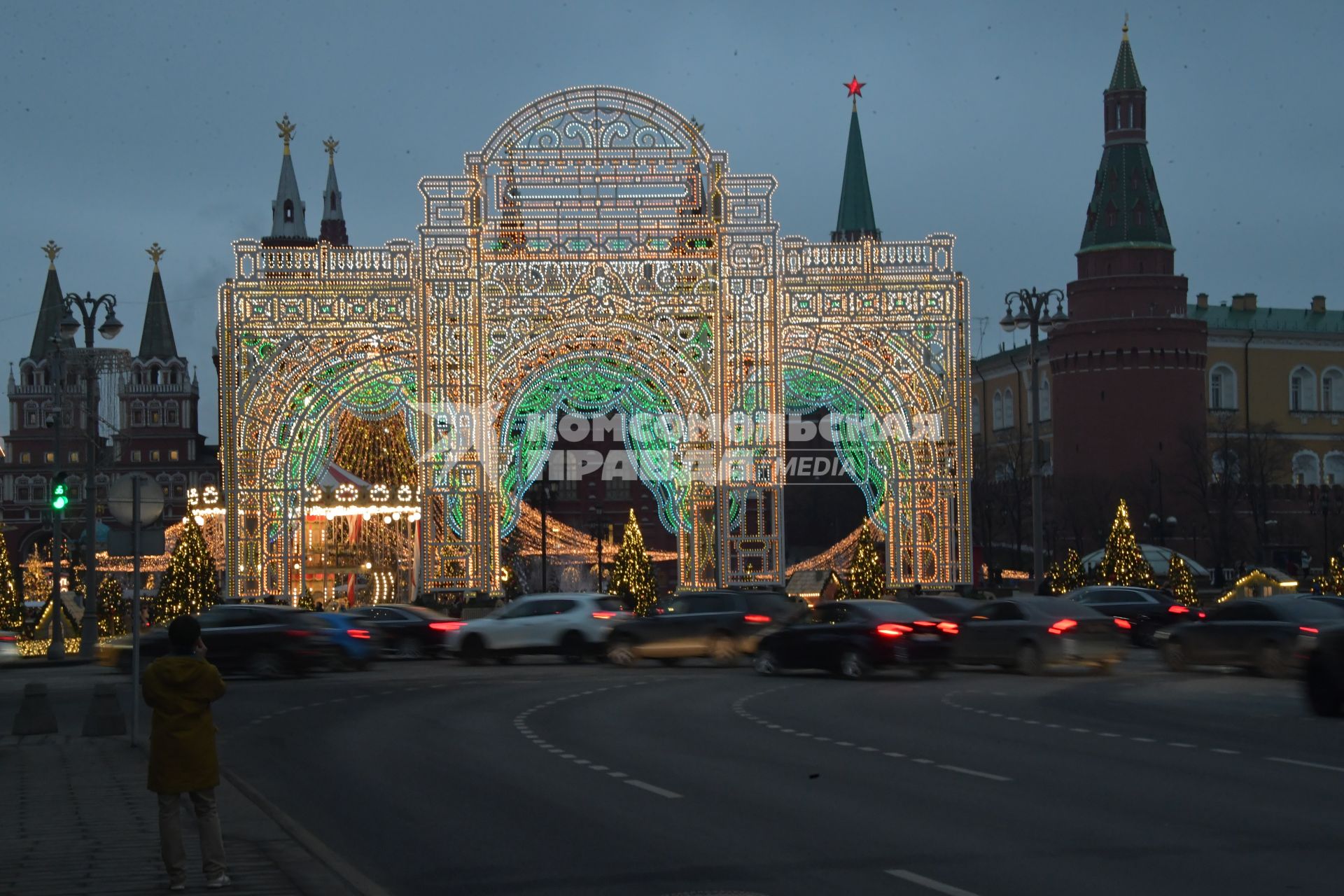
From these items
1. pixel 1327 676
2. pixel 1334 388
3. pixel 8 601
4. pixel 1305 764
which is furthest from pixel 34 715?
pixel 1334 388

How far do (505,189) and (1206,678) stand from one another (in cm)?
2745

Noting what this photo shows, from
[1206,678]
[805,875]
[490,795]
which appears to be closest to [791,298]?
[1206,678]

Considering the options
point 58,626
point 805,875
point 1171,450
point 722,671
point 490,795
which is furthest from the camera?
point 1171,450

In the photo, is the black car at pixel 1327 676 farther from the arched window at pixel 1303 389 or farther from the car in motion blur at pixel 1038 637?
the arched window at pixel 1303 389

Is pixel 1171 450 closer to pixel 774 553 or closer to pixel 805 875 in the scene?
pixel 774 553

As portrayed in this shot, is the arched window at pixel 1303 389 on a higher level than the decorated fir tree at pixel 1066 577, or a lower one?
higher

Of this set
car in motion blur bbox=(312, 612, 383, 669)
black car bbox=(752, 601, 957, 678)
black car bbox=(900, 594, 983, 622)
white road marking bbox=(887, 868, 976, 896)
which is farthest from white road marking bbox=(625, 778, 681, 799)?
black car bbox=(900, 594, 983, 622)

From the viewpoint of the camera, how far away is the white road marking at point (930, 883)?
384 inches

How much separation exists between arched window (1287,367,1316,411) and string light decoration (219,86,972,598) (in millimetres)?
66735

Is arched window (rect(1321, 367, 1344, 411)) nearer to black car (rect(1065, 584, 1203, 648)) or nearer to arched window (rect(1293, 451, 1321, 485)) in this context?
arched window (rect(1293, 451, 1321, 485))

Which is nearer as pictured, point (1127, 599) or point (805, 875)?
point (805, 875)

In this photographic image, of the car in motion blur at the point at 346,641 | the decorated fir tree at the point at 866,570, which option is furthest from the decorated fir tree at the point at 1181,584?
the car in motion blur at the point at 346,641

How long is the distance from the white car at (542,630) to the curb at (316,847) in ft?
62.9

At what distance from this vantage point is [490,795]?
1409 cm
